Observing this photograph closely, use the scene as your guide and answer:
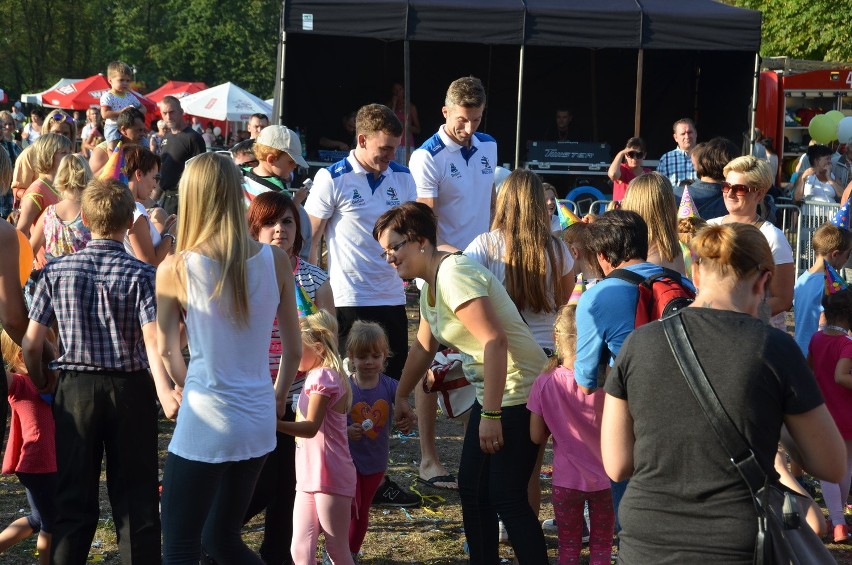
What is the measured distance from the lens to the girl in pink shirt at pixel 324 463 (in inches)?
172

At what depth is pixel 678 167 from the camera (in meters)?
9.98

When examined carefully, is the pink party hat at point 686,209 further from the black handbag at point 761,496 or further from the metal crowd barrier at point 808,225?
the metal crowd barrier at point 808,225

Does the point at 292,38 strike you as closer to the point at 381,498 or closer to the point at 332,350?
the point at 381,498

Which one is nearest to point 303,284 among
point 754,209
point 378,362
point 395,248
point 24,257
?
point 378,362

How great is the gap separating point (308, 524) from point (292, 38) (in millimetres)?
11651

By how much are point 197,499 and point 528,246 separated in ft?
6.42

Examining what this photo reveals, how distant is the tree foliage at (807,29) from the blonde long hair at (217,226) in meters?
26.4

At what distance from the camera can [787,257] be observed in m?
5.01

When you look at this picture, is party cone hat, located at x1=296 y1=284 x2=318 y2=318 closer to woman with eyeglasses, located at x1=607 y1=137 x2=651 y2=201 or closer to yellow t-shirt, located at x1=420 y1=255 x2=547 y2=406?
yellow t-shirt, located at x1=420 y1=255 x2=547 y2=406

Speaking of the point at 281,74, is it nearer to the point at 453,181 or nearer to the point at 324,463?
the point at 453,181

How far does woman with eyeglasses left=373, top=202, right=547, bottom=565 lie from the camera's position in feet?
13.2

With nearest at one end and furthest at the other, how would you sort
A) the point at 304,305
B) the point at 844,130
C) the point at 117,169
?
the point at 304,305 → the point at 117,169 → the point at 844,130

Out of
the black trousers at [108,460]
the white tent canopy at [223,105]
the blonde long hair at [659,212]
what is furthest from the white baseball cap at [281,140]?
the white tent canopy at [223,105]

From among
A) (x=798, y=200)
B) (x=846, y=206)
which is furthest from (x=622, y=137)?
(x=846, y=206)
